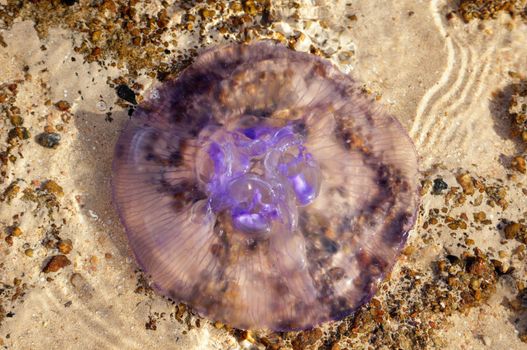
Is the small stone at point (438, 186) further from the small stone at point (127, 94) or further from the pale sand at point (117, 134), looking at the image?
the small stone at point (127, 94)

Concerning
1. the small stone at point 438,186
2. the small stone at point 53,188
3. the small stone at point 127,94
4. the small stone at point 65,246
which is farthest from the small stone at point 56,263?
the small stone at point 438,186

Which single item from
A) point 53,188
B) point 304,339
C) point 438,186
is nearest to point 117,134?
point 53,188

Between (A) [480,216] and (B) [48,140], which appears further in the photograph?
(A) [480,216]

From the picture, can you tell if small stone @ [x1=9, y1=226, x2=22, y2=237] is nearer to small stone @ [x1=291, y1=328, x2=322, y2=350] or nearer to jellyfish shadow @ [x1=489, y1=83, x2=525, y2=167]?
small stone @ [x1=291, y1=328, x2=322, y2=350]

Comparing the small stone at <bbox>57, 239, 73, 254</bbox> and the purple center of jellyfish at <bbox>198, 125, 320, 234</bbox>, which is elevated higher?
the purple center of jellyfish at <bbox>198, 125, 320, 234</bbox>

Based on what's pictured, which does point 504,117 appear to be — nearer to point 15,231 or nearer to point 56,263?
Result: point 56,263

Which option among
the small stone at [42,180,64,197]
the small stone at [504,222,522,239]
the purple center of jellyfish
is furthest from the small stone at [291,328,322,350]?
the small stone at [42,180,64,197]
